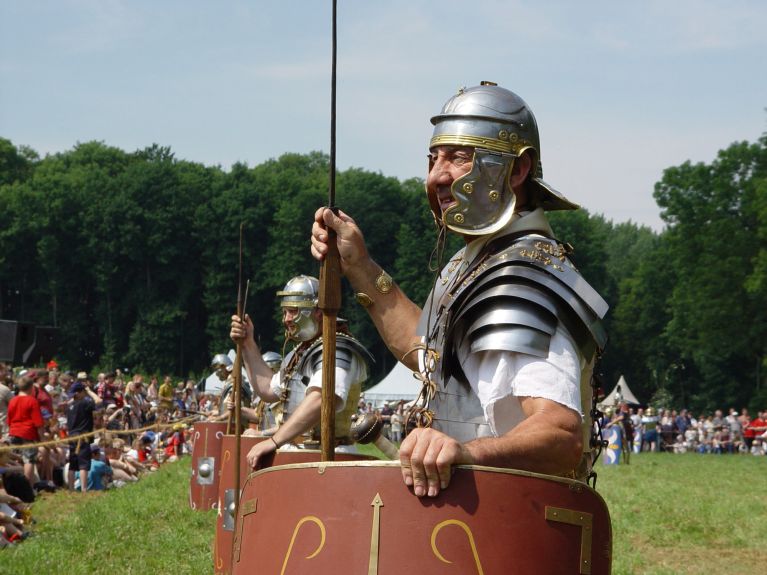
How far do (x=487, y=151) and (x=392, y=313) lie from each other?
77cm

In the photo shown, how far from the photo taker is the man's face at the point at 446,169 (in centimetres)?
361

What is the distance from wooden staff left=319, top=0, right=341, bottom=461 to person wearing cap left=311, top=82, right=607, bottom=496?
0.23 ft

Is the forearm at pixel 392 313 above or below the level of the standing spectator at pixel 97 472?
above

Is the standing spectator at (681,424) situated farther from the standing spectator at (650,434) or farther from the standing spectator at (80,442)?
the standing spectator at (80,442)

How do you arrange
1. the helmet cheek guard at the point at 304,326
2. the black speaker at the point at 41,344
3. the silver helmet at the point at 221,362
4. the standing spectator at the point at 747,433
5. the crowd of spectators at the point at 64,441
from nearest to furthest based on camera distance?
→ the helmet cheek guard at the point at 304,326 → the crowd of spectators at the point at 64,441 → the black speaker at the point at 41,344 → the silver helmet at the point at 221,362 → the standing spectator at the point at 747,433

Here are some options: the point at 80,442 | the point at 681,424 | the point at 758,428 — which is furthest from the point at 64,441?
the point at 681,424

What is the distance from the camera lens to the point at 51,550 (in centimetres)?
1032

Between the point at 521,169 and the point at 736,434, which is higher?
the point at 521,169

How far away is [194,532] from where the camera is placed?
11820mm

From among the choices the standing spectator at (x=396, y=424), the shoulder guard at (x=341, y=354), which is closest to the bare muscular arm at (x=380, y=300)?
the shoulder guard at (x=341, y=354)

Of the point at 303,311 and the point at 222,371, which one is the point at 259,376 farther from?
the point at 222,371

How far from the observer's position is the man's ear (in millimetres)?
3654

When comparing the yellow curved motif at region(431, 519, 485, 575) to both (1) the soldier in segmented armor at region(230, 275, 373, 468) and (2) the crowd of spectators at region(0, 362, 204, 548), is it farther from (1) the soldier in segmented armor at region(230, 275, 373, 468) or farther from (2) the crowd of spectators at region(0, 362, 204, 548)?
(2) the crowd of spectators at region(0, 362, 204, 548)

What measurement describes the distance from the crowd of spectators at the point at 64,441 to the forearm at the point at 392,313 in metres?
7.63
